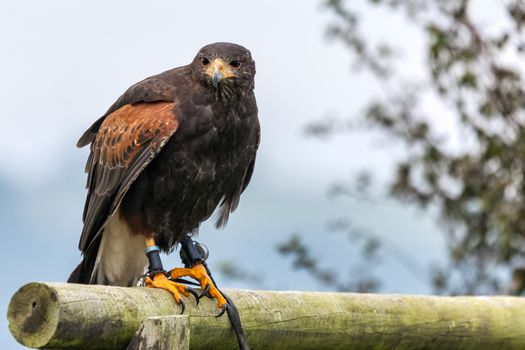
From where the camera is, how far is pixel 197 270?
4645 mm

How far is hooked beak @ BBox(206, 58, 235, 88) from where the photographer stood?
15.1 feet

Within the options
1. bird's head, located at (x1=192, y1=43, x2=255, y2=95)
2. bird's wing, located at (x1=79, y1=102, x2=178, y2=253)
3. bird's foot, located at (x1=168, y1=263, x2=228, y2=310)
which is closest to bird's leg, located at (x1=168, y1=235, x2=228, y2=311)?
bird's foot, located at (x1=168, y1=263, x2=228, y2=310)

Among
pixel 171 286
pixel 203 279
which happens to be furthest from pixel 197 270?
pixel 171 286

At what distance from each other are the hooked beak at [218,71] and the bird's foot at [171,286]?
822 millimetres

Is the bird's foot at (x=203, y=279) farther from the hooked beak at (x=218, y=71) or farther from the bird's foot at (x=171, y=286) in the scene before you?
the hooked beak at (x=218, y=71)

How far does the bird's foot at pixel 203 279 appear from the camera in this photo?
421 cm

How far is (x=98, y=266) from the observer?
5.00m

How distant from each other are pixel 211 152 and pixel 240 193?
49 centimetres

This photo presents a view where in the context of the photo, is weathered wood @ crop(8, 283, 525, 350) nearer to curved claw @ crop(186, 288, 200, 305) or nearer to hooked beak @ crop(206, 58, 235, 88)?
curved claw @ crop(186, 288, 200, 305)

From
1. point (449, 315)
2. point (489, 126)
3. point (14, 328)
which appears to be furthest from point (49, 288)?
point (489, 126)

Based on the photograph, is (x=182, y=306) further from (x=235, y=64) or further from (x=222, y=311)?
(x=235, y=64)

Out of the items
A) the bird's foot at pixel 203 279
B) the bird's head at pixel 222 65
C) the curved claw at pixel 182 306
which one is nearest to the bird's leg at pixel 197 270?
the bird's foot at pixel 203 279

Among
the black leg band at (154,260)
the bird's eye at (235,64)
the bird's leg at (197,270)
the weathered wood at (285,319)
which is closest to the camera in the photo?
the weathered wood at (285,319)

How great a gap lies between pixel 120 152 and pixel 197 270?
1.94 ft
